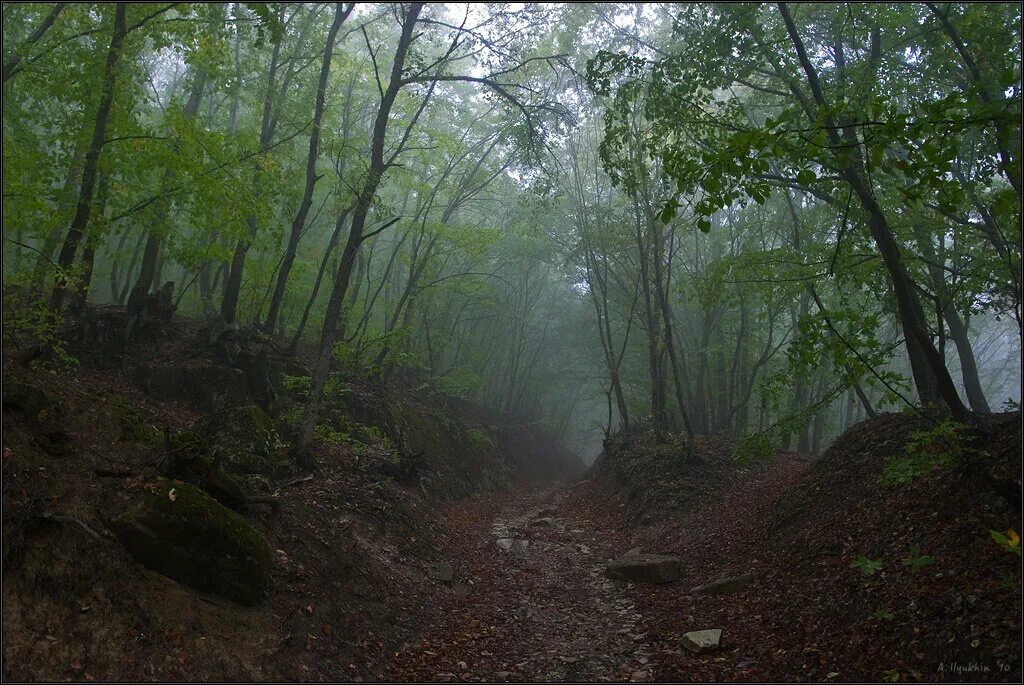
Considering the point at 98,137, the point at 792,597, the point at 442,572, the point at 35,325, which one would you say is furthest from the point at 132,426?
the point at 792,597

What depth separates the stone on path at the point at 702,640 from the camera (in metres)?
6.15

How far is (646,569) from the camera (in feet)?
30.7

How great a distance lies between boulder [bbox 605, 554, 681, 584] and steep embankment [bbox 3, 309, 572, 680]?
102 inches

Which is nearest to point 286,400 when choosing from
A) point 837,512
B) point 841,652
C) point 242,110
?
point 837,512

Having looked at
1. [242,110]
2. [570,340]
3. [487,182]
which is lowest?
[570,340]

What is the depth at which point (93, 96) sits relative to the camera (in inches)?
370

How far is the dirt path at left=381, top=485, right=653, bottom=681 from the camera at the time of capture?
6.15 m

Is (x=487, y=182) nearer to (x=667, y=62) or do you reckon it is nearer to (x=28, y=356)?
(x=667, y=62)

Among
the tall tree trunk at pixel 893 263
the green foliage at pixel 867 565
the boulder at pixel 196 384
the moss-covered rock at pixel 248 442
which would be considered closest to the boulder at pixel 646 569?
the green foliage at pixel 867 565

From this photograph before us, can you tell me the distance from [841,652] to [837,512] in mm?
3593

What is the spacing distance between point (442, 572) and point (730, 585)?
3835 millimetres

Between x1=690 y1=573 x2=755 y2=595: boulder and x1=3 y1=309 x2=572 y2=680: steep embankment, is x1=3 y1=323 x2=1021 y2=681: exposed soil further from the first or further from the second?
x1=690 y1=573 x2=755 y2=595: boulder

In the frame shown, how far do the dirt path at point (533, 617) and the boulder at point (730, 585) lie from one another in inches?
37.9

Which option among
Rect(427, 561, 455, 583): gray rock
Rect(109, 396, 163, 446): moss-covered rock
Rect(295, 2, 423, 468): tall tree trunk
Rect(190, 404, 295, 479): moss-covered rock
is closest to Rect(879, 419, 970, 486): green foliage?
Rect(427, 561, 455, 583): gray rock
